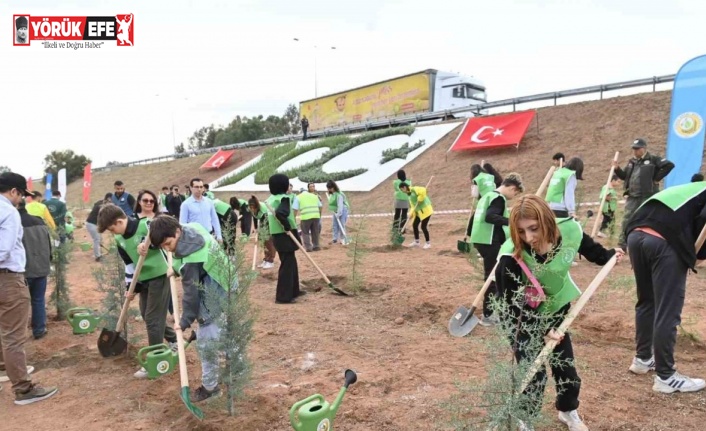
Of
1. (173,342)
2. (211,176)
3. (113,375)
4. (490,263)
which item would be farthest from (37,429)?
(211,176)

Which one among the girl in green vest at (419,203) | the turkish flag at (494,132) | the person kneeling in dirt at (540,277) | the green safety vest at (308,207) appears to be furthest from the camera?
the turkish flag at (494,132)

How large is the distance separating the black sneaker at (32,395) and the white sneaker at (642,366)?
15.6 feet

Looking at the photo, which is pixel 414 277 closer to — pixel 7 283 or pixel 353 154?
pixel 7 283

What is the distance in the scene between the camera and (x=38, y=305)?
527cm

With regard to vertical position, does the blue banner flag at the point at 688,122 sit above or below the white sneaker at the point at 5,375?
above

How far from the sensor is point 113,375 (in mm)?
4203

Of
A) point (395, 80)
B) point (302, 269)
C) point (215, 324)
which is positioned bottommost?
point (302, 269)

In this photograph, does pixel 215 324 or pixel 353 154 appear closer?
pixel 215 324

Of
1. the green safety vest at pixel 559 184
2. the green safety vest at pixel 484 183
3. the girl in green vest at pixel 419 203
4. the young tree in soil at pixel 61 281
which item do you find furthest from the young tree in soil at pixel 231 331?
the girl in green vest at pixel 419 203

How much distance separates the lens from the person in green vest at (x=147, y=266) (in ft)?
13.0

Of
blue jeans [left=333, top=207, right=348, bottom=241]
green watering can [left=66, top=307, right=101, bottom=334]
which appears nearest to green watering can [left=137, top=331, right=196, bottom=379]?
green watering can [left=66, top=307, right=101, bottom=334]

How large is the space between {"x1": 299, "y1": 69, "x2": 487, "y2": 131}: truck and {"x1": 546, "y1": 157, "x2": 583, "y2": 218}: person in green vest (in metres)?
19.1

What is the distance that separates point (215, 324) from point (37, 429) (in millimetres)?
1496

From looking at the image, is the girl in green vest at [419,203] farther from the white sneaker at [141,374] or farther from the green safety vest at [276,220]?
the white sneaker at [141,374]
